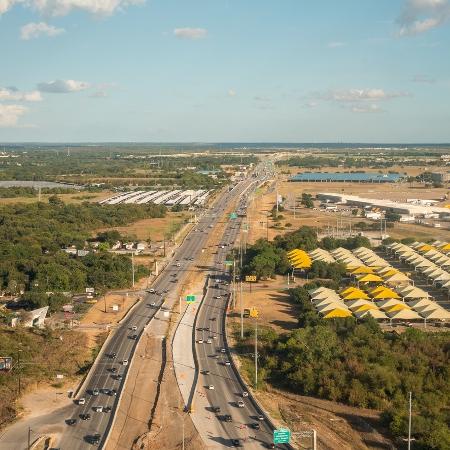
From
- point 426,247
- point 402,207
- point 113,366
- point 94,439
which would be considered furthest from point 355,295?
point 402,207

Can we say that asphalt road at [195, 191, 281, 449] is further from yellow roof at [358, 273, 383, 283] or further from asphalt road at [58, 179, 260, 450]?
yellow roof at [358, 273, 383, 283]

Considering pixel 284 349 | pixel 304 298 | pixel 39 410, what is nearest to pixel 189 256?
pixel 304 298

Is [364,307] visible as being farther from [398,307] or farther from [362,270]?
[362,270]

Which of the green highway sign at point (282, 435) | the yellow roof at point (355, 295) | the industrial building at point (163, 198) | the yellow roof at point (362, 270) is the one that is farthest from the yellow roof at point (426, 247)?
the industrial building at point (163, 198)

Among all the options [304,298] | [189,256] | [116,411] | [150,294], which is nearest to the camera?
[116,411]

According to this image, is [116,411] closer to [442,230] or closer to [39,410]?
[39,410]

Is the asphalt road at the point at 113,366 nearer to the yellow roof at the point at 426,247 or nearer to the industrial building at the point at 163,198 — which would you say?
the yellow roof at the point at 426,247
